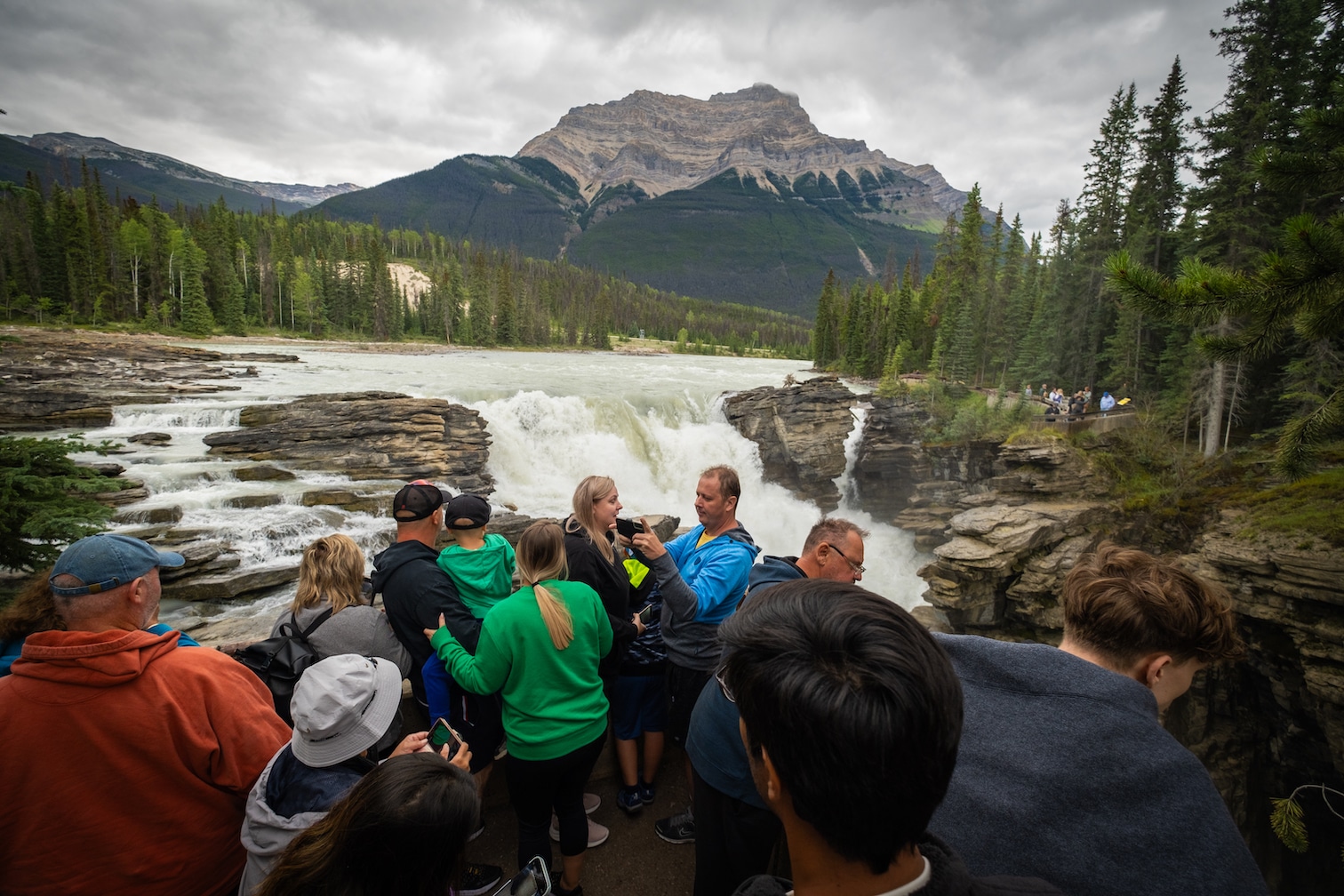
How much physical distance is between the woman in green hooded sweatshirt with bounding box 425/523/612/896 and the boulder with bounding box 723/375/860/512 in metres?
24.6

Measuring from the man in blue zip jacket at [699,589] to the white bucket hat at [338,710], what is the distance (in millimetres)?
1655

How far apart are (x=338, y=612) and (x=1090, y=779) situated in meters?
3.92

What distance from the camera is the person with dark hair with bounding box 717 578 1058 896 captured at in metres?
1.06

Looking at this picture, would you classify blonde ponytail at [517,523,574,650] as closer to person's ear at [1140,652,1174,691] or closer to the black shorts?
the black shorts

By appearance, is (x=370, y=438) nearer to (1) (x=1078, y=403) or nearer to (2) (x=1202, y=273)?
(2) (x=1202, y=273)


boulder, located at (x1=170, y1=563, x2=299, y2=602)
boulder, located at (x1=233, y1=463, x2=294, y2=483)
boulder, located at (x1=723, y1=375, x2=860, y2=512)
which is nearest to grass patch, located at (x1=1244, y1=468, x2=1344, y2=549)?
boulder, located at (x1=723, y1=375, x2=860, y2=512)

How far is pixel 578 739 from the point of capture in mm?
3258

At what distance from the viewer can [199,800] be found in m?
2.35

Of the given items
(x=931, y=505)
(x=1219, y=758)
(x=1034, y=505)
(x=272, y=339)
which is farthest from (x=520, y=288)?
(x=1219, y=758)

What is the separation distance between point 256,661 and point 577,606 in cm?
190

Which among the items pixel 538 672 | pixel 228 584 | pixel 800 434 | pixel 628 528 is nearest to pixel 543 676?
pixel 538 672

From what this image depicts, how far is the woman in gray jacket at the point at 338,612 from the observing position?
3.44 meters

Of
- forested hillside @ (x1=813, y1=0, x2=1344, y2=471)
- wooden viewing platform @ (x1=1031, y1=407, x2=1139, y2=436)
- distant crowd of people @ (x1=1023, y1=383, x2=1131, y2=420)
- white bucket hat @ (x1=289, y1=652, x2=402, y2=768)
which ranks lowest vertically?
white bucket hat @ (x1=289, y1=652, x2=402, y2=768)

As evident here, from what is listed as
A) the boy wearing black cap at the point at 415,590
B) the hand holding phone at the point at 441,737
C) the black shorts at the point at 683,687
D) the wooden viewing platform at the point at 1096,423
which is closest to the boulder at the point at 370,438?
the boy wearing black cap at the point at 415,590
